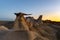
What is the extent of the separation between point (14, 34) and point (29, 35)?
223 mm

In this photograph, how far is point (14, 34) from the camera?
9.23 feet

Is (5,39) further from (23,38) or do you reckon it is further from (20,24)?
(20,24)

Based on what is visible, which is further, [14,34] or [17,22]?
[17,22]

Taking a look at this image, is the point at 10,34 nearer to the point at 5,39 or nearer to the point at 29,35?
the point at 5,39

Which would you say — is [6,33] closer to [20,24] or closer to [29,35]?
[29,35]

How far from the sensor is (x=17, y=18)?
5.47m

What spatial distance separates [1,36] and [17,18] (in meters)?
2.67

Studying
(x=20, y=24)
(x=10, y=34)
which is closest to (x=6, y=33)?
(x=10, y=34)

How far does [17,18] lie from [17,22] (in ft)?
0.38

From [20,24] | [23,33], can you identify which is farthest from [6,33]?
[20,24]

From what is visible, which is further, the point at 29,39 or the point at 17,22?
the point at 17,22

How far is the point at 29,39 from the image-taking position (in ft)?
9.30

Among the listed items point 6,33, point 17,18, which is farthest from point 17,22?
point 6,33

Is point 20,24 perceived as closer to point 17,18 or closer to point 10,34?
point 17,18
